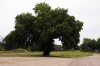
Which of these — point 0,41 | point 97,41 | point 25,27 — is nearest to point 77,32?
point 25,27

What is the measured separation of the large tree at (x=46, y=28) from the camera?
5414 cm

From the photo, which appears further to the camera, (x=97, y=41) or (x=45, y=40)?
(x=97, y=41)

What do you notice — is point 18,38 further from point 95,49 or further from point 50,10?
point 95,49

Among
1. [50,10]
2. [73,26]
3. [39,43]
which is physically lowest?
[39,43]

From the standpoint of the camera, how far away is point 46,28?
56594 millimetres

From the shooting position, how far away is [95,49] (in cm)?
17825

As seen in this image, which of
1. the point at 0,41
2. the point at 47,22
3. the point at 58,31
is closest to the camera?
the point at 58,31

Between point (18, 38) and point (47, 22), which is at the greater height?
point (47, 22)

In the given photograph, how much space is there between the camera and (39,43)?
191 feet

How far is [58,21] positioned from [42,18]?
13.4ft

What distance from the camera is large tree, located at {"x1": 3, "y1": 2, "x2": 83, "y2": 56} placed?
54.1 meters

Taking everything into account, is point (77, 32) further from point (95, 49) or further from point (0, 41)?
point (95, 49)

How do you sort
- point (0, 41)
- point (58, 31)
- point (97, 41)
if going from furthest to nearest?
point (97, 41)
point (0, 41)
point (58, 31)

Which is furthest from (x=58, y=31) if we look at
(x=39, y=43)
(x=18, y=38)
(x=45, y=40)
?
(x=18, y=38)
